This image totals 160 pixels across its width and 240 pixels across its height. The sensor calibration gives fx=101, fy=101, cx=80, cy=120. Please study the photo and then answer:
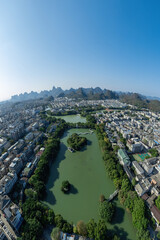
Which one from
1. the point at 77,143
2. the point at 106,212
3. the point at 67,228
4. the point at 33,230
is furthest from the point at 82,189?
the point at 77,143

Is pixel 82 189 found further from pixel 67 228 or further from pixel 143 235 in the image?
pixel 143 235

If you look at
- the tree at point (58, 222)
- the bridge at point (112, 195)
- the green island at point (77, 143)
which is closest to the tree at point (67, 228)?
the tree at point (58, 222)

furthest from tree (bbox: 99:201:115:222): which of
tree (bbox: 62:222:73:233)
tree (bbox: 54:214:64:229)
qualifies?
tree (bbox: 54:214:64:229)

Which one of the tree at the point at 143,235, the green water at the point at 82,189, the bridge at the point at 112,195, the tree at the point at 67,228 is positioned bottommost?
the green water at the point at 82,189

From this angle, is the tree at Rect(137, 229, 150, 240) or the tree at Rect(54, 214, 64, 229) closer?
the tree at Rect(137, 229, 150, 240)

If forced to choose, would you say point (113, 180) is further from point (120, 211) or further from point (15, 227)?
point (15, 227)

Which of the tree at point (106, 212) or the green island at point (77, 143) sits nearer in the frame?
the tree at point (106, 212)

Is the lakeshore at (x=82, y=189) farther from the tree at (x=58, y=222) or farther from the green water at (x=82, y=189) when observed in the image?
the tree at (x=58, y=222)

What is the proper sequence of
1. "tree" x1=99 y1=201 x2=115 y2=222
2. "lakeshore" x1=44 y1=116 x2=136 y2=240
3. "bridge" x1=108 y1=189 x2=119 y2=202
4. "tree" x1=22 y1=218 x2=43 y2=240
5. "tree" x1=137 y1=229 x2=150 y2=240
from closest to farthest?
"tree" x1=137 y1=229 x2=150 y2=240 < "tree" x1=22 y1=218 x2=43 y2=240 < "tree" x1=99 y1=201 x2=115 y2=222 < "lakeshore" x1=44 y1=116 x2=136 y2=240 < "bridge" x1=108 y1=189 x2=119 y2=202

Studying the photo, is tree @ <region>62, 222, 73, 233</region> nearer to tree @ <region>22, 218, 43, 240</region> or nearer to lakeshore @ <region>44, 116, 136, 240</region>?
lakeshore @ <region>44, 116, 136, 240</region>
